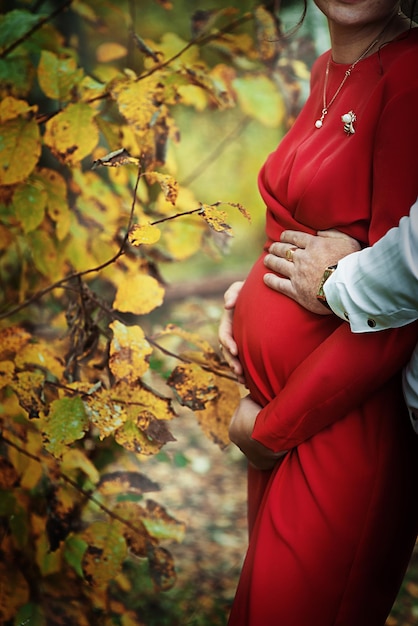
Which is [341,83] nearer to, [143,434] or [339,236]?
[339,236]

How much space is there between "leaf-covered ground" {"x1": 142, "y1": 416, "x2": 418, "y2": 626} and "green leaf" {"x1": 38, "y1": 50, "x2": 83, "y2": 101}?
1.23 m

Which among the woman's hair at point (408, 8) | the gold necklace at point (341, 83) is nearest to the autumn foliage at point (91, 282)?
the gold necklace at point (341, 83)

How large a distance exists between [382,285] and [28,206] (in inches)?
44.0

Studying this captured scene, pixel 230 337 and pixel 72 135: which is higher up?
pixel 72 135

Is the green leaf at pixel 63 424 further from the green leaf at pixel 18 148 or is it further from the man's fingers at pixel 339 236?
the man's fingers at pixel 339 236

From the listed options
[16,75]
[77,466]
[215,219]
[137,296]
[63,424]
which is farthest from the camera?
[77,466]

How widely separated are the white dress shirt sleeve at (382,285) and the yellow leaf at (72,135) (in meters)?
0.88

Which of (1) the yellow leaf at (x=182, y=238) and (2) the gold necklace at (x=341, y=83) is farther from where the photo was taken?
(1) the yellow leaf at (x=182, y=238)

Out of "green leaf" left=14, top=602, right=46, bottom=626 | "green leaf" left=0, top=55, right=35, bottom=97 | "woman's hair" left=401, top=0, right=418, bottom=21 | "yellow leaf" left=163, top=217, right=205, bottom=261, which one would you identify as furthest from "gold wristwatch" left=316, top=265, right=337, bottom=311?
"green leaf" left=14, top=602, right=46, bottom=626

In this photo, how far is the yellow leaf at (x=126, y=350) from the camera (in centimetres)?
177

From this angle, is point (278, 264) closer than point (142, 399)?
Yes

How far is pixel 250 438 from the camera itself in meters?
1.47

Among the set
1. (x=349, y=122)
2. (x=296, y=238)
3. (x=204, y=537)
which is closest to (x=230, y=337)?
(x=296, y=238)

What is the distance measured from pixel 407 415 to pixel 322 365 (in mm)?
226
